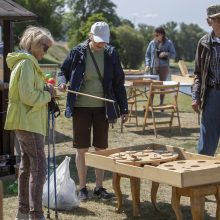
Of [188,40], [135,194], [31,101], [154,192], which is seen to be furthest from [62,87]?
[188,40]

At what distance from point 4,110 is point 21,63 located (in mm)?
2354

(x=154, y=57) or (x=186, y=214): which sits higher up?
(x=154, y=57)

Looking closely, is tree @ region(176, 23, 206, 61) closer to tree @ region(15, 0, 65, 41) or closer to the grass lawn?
tree @ region(15, 0, 65, 41)

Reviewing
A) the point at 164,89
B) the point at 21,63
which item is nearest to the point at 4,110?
the point at 21,63

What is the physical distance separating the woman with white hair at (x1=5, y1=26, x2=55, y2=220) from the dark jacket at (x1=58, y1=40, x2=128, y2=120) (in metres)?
0.79

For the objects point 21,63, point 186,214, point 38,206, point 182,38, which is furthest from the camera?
point 182,38

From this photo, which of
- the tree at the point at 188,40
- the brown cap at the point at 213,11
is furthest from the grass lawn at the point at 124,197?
the tree at the point at 188,40

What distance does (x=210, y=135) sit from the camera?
5277 millimetres

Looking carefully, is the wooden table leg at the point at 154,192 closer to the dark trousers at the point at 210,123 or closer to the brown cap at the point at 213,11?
the dark trousers at the point at 210,123

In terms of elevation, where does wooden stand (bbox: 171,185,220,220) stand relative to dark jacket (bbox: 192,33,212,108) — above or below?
below

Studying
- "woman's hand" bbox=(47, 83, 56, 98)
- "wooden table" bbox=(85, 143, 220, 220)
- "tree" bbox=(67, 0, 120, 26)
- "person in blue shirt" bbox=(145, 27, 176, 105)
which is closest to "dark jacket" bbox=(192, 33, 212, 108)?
"wooden table" bbox=(85, 143, 220, 220)

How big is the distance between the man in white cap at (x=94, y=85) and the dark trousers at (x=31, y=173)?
33.9 inches

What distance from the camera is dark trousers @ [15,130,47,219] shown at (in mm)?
4344

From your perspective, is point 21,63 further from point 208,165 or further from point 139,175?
point 208,165
